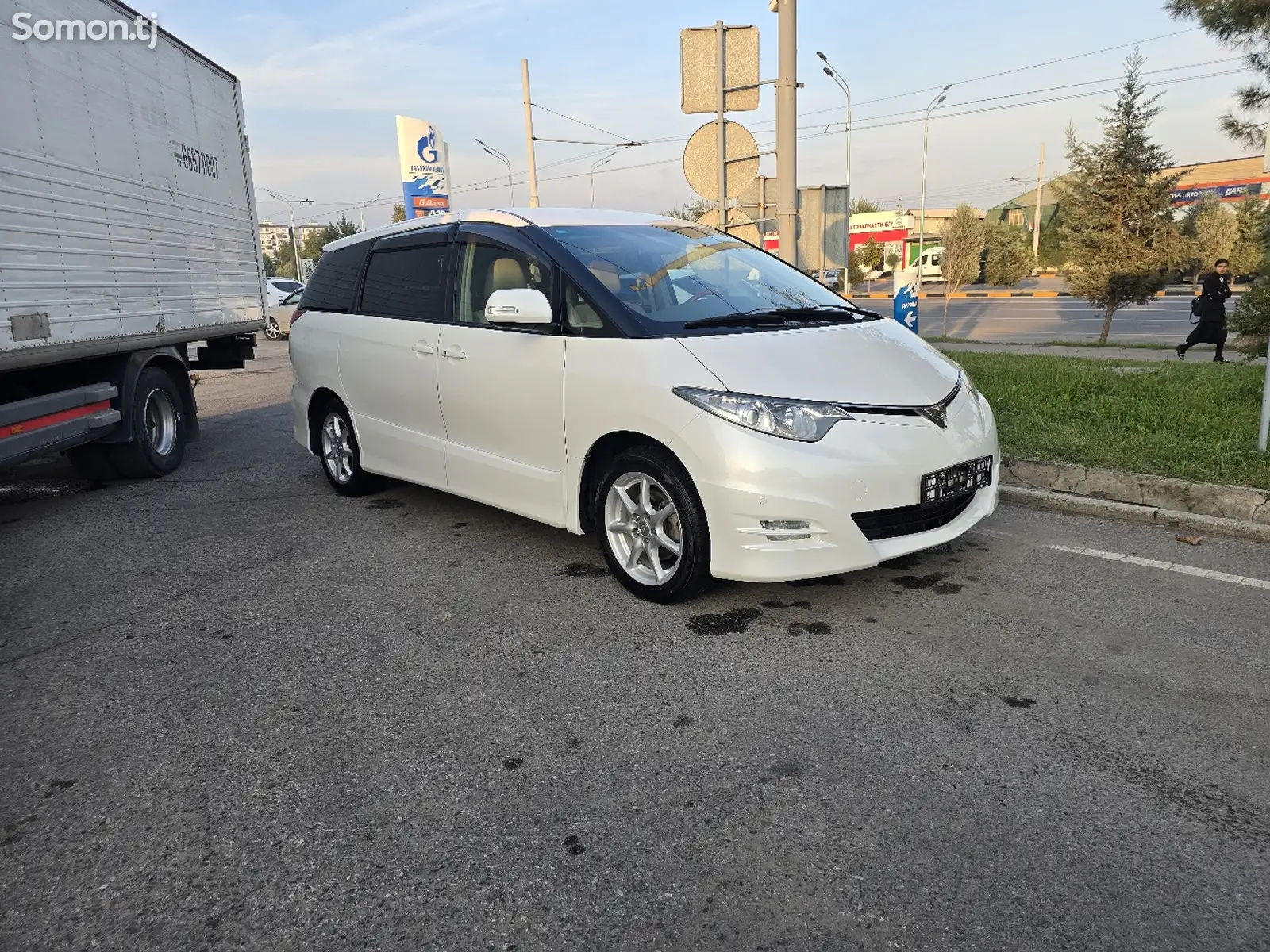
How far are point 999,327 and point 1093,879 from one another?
28.4 metres

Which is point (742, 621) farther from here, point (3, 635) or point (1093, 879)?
point (3, 635)

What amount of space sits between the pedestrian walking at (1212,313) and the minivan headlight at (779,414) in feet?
43.2

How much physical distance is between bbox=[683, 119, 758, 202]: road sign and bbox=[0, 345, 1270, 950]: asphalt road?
5.45 metres

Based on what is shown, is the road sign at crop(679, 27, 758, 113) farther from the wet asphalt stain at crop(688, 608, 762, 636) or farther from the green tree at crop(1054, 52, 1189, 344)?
the green tree at crop(1054, 52, 1189, 344)

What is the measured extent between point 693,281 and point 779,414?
4.01 ft

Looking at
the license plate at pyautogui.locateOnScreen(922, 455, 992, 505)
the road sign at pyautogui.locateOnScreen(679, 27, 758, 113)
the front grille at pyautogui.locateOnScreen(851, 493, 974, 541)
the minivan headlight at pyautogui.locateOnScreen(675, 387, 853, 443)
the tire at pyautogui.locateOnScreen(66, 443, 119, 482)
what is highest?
the road sign at pyautogui.locateOnScreen(679, 27, 758, 113)

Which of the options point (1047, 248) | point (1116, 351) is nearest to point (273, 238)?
point (1047, 248)

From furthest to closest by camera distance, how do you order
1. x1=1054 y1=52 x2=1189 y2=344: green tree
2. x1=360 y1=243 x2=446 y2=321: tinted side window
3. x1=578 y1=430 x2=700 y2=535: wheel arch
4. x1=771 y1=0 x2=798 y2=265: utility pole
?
x1=1054 y1=52 x2=1189 y2=344: green tree
x1=771 y1=0 x2=798 y2=265: utility pole
x1=360 y1=243 x2=446 y2=321: tinted side window
x1=578 y1=430 x2=700 y2=535: wheel arch

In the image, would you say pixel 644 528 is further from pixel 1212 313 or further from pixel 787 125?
pixel 1212 313

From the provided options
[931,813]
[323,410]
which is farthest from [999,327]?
[931,813]

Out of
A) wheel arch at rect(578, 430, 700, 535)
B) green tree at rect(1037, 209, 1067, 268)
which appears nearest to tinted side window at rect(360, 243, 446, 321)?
wheel arch at rect(578, 430, 700, 535)

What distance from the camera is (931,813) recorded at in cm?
251

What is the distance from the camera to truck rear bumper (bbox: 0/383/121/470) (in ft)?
18.5

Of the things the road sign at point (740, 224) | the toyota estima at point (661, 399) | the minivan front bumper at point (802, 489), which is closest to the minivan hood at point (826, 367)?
the toyota estima at point (661, 399)
